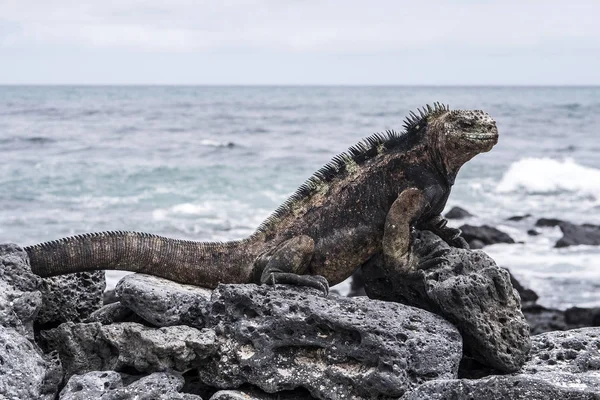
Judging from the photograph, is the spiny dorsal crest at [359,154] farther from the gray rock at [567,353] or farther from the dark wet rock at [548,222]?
the dark wet rock at [548,222]

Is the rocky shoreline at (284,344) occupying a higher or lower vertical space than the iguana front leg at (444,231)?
lower

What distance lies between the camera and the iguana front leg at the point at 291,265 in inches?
178

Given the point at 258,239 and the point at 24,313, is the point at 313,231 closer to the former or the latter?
the point at 258,239

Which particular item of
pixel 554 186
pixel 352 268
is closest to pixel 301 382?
pixel 352 268

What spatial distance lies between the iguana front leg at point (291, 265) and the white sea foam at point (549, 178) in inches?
790

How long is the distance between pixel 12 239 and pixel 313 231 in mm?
11018

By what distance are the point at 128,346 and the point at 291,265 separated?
1.03 meters

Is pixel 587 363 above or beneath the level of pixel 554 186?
above

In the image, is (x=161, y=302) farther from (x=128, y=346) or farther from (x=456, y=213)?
(x=456, y=213)

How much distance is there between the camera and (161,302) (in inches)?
168

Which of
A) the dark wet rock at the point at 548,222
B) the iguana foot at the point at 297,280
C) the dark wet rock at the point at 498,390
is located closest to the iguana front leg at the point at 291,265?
the iguana foot at the point at 297,280

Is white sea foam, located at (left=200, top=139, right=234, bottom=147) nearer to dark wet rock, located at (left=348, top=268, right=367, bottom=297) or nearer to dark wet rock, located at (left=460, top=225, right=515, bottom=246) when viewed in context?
dark wet rock, located at (left=460, top=225, right=515, bottom=246)

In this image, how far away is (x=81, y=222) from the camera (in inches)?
655

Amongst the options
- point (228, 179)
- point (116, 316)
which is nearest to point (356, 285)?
point (116, 316)
